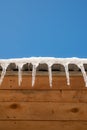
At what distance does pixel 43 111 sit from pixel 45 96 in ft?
0.46

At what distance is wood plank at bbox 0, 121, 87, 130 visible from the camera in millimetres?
2316

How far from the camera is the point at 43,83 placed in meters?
2.44

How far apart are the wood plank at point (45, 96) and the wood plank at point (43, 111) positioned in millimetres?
37

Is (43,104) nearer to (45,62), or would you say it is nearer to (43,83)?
(43,83)

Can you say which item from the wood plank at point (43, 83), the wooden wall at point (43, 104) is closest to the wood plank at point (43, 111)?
the wooden wall at point (43, 104)

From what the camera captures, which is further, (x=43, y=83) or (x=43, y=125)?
(x=43, y=83)

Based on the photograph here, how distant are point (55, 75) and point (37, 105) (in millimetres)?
340

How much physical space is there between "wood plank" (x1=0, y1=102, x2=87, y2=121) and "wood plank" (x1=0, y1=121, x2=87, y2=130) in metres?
0.04

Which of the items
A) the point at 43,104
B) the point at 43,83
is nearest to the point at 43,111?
the point at 43,104

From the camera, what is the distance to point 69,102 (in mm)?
2379

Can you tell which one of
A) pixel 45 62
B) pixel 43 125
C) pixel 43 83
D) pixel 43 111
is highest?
pixel 45 62

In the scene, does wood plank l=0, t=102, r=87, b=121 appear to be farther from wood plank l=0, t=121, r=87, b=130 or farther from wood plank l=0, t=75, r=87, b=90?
wood plank l=0, t=75, r=87, b=90

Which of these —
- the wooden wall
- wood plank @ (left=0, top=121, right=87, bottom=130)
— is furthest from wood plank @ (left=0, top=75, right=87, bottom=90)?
wood plank @ (left=0, top=121, right=87, bottom=130)

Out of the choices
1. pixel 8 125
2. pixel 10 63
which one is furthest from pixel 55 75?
pixel 8 125
